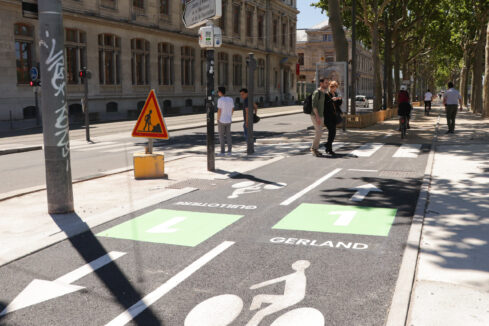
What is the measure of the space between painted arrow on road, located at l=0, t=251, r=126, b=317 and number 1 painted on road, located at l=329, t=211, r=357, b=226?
2974 millimetres

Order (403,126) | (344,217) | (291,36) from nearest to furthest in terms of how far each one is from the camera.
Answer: (344,217)
(403,126)
(291,36)

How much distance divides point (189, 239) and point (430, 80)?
111 meters

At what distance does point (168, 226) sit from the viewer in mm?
6453

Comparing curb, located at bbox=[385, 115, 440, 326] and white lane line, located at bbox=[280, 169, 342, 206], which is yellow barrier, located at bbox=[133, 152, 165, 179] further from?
curb, located at bbox=[385, 115, 440, 326]

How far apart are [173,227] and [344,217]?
88.0 inches

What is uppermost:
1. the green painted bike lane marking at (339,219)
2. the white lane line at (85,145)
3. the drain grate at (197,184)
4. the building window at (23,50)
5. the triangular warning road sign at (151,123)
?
the building window at (23,50)

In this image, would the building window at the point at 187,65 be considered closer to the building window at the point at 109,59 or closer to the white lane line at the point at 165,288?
the building window at the point at 109,59

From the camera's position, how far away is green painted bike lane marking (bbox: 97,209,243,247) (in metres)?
5.91

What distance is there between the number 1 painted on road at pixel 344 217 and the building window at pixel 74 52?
31057 millimetres

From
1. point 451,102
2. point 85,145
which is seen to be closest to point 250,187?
point 85,145

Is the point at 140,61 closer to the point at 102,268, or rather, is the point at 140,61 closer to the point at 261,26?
the point at 261,26

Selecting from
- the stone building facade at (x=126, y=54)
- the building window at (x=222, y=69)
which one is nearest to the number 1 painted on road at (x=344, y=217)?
the stone building facade at (x=126, y=54)

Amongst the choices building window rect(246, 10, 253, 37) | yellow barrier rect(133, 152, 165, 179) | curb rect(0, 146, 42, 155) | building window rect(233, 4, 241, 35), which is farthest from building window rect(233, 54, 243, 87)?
yellow barrier rect(133, 152, 165, 179)

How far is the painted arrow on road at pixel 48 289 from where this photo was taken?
13.5ft
